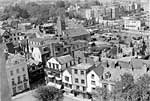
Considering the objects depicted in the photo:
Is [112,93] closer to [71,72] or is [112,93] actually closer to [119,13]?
[71,72]

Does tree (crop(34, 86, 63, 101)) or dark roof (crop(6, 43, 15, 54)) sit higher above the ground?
dark roof (crop(6, 43, 15, 54))

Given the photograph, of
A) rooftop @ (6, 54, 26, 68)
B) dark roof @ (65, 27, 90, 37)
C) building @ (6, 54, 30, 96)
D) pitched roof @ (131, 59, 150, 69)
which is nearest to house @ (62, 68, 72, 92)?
building @ (6, 54, 30, 96)

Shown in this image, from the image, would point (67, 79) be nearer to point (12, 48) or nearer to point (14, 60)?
point (14, 60)

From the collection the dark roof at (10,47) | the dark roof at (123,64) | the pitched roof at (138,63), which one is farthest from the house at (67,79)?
the dark roof at (10,47)

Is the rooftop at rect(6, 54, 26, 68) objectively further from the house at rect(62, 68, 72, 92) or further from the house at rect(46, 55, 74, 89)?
the house at rect(62, 68, 72, 92)

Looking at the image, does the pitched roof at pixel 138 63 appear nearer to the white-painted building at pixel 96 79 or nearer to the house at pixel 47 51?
the white-painted building at pixel 96 79

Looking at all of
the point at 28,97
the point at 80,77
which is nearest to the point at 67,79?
the point at 80,77
